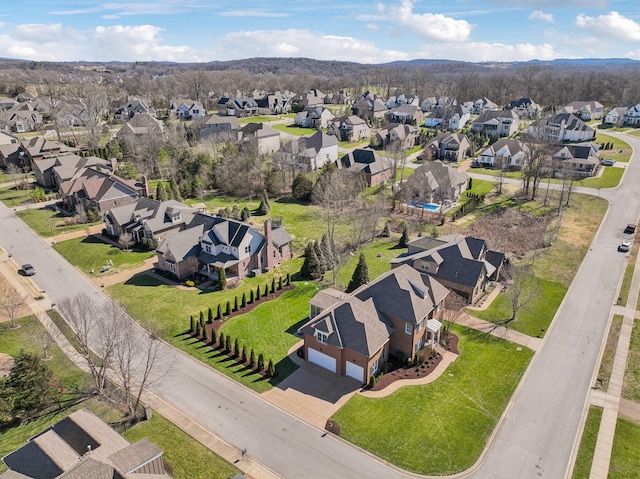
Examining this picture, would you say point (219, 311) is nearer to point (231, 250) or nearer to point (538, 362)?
point (231, 250)

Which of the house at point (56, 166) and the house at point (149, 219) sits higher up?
the house at point (56, 166)

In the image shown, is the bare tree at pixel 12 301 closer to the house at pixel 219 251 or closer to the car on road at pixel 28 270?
the car on road at pixel 28 270

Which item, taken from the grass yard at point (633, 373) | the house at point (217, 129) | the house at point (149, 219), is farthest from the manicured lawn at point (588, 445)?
the house at point (217, 129)

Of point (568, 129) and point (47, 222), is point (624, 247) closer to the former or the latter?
point (568, 129)

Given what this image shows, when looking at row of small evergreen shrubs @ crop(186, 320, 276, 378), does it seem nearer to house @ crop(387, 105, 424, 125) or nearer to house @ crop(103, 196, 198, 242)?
house @ crop(103, 196, 198, 242)

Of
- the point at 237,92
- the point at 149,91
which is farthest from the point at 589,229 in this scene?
the point at 149,91

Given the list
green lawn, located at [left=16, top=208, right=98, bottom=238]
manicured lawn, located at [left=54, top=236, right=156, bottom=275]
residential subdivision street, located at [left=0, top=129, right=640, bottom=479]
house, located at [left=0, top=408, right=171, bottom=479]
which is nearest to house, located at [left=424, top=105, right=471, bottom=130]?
residential subdivision street, located at [left=0, top=129, right=640, bottom=479]

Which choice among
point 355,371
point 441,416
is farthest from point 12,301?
point 441,416

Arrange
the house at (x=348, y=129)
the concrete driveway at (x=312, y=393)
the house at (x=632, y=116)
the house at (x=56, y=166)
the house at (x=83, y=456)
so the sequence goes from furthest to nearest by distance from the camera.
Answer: the house at (x=632, y=116)
the house at (x=348, y=129)
the house at (x=56, y=166)
the concrete driveway at (x=312, y=393)
the house at (x=83, y=456)
